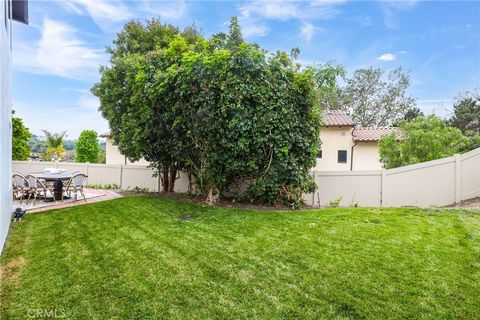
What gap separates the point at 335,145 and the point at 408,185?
9.84 metres

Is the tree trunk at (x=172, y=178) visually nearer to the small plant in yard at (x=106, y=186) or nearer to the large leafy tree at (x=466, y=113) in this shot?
the small plant in yard at (x=106, y=186)

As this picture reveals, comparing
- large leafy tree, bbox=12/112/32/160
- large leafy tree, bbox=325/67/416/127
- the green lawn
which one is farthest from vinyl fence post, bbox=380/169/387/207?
large leafy tree, bbox=325/67/416/127

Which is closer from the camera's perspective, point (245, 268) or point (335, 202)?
point (245, 268)

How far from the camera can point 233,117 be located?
8062 millimetres

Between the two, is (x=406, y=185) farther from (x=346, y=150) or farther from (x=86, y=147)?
(x=86, y=147)

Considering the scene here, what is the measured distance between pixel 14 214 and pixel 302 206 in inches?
302

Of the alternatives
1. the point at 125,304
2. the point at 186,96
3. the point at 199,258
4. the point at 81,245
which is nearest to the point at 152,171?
the point at 186,96

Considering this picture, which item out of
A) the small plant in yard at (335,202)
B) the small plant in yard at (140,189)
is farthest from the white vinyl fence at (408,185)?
the small plant in yard at (140,189)

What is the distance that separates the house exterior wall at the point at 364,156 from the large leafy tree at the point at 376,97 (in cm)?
1098

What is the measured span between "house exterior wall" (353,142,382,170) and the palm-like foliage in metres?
23.3

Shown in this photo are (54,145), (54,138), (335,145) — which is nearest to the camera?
(335,145)

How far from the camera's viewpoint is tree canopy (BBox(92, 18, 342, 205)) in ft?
26.4

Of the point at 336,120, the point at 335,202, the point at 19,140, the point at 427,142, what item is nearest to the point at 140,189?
the point at 335,202

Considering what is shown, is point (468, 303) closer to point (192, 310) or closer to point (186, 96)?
point (192, 310)
